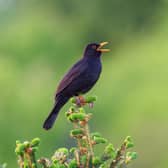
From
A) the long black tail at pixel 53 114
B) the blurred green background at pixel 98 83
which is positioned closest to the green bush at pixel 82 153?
the long black tail at pixel 53 114

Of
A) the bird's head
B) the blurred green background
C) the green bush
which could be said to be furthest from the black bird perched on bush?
the blurred green background

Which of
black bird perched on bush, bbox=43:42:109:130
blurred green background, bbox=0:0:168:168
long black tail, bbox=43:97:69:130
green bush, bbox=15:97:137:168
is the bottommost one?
green bush, bbox=15:97:137:168

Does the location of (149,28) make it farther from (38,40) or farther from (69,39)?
(38,40)

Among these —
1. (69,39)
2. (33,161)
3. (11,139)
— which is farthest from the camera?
(69,39)

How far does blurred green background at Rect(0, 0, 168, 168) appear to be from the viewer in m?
16.2

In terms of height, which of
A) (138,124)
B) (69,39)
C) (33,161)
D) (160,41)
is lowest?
(33,161)

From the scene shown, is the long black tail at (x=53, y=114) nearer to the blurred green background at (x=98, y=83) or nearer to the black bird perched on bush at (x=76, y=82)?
the black bird perched on bush at (x=76, y=82)

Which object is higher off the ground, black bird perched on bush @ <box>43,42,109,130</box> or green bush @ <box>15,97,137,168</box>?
black bird perched on bush @ <box>43,42,109,130</box>

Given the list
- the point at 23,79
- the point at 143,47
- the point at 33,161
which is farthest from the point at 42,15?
the point at 33,161

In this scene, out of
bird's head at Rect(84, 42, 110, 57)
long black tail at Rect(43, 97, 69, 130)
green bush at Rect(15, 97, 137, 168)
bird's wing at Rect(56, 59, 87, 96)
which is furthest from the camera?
bird's head at Rect(84, 42, 110, 57)

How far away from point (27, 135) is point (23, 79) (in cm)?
266

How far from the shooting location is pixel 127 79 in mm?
18469

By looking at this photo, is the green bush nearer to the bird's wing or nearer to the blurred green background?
the bird's wing

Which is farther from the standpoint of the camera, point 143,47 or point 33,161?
point 143,47
